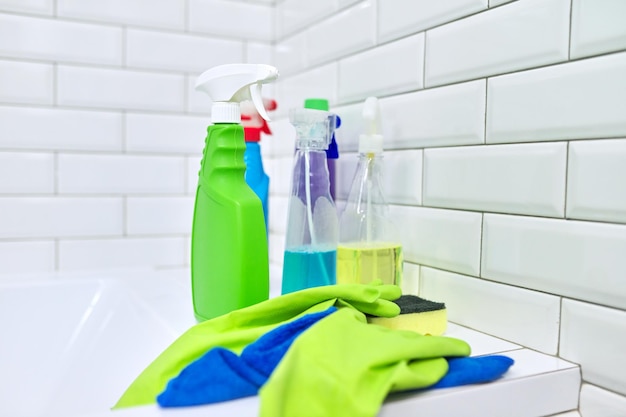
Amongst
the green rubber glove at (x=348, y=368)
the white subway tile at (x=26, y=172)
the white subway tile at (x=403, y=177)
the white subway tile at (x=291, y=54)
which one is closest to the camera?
the green rubber glove at (x=348, y=368)

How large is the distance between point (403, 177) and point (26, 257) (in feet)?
2.14

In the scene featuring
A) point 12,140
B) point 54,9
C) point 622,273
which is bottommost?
point 622,273

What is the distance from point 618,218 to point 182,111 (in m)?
0.81

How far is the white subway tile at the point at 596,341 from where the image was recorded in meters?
0.54

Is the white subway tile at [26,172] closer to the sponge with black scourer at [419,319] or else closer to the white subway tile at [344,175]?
the white subway tile at [344,175]

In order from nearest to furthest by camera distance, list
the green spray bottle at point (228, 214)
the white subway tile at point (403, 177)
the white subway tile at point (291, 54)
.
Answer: the green spray bottle at point (228, 214) < the white subway tile at point (403, 177) < the white subway tile at point (291, 54)

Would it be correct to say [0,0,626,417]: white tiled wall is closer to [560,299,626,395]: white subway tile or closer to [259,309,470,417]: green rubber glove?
[560,299,626,395]: white subway tile

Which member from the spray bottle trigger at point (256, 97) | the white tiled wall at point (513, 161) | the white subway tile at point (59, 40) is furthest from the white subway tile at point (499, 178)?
the white subway tile at point (59, 40)

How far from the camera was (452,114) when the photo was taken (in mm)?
736

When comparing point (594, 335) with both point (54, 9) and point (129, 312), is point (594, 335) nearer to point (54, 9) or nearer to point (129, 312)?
point (129, 312)

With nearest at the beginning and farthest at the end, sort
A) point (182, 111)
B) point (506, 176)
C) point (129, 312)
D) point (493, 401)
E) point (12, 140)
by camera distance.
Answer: point (493, 401) < point (506, 176) < point (129, 312) < point (12, 140) < point (182, 111)

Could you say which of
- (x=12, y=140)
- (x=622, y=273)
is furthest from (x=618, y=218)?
(x=12, y=140)

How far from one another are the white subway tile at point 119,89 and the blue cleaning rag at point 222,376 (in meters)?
0.72

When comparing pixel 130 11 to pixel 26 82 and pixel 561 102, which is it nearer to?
pixel 26 82
